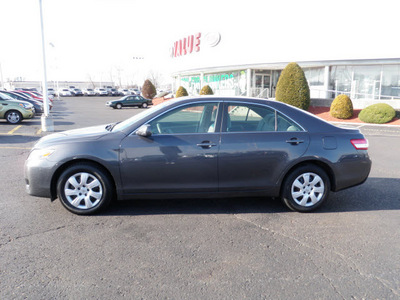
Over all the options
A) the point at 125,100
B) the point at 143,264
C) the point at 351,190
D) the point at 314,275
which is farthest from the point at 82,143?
the point at 125,100

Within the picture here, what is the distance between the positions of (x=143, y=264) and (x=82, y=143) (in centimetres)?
186

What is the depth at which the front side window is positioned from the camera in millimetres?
4484

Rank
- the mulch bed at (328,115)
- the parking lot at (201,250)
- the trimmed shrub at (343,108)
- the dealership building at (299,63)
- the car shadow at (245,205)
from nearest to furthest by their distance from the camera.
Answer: the parking lot at (201,250)
the car shadow at (245,205)
the mulch bed at (328,115)
the trimmed shrub at (343,108)
the dealership building at (299,63)

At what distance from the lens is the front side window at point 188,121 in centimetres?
448

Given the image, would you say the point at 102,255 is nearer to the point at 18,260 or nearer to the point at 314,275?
the point at 18,260

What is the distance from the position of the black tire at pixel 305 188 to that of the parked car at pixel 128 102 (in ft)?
103

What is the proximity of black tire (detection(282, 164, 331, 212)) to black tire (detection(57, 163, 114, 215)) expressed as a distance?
2448 mm

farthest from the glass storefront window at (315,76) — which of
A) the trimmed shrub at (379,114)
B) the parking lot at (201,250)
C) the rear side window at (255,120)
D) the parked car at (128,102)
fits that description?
the rear side window at (255,120)

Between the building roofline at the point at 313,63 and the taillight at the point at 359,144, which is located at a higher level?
the building roofline at the point at 313,63

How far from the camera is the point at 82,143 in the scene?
4.27 m

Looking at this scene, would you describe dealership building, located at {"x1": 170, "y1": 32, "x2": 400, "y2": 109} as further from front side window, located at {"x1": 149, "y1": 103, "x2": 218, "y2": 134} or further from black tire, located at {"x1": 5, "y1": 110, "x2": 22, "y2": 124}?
front side window, located at {"x1": 149, "y1": 103, "x2": 218, "y2": 134}

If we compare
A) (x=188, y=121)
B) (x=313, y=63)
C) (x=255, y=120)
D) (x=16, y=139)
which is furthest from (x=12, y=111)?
(x=313, y=63)

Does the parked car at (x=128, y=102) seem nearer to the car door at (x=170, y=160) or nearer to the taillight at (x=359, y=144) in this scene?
the car door at (x=170, y=160)

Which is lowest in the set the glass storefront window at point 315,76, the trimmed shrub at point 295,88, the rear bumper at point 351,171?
the rear bumper at point 351,171
